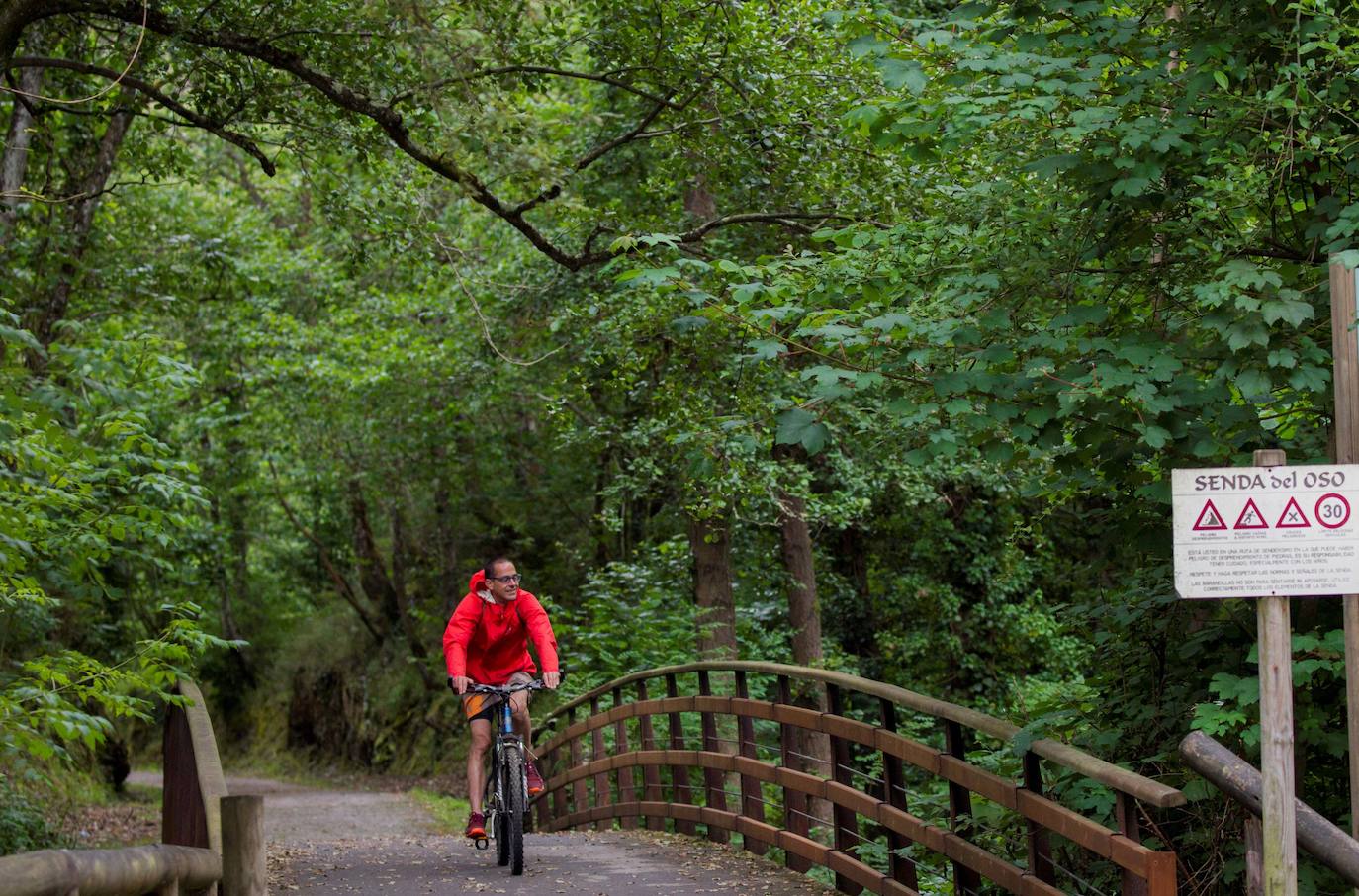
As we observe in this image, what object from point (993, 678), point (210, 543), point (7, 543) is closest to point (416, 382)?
point (210, 543)

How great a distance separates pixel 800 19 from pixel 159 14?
207 inches

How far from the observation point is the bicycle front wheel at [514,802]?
856 cm

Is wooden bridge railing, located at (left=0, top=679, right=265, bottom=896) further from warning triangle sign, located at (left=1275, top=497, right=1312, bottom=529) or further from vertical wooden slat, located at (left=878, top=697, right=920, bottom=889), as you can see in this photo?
warning triangle sign, located at (left=1275, top=497, right=1312, bottom=529)

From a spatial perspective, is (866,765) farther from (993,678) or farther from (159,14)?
(159,14)

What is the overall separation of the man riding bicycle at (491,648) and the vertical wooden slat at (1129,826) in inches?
179

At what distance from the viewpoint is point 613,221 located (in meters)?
11.0

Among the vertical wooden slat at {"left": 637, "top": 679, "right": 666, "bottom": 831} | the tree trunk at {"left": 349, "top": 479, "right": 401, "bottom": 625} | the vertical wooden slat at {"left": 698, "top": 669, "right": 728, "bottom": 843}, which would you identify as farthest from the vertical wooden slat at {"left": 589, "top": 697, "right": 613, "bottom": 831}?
the tree trunk at {"left": 349, "top": 479, "right": 401, "bottom": 625}

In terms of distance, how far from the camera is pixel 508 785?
28.5 feet

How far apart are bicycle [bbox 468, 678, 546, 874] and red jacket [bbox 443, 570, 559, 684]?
222 mm

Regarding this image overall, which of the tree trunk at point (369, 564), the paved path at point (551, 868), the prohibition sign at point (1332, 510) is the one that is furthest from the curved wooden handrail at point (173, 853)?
the tree trunk at point (369, 564)

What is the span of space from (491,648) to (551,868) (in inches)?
56.4

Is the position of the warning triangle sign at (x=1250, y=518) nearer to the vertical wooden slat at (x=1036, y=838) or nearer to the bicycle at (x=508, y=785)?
the vertical wooden slat at (x=1036, y=838)

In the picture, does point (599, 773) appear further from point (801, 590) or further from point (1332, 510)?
point (1332, 510)

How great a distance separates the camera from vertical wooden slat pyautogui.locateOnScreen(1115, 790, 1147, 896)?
481 centimetres
